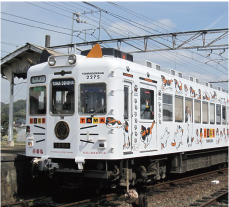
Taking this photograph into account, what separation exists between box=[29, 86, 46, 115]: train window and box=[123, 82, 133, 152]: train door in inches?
77.6

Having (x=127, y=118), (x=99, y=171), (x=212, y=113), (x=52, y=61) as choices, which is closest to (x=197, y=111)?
(x=212, y=113)

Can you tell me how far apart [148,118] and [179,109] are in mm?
2136

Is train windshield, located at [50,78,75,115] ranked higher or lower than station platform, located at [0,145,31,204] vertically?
higher

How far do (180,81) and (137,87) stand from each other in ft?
9.66

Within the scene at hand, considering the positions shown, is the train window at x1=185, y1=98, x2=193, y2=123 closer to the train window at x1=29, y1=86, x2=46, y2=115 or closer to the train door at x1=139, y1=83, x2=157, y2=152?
the train door at x1=139, y1=83, x2=157, y2=152

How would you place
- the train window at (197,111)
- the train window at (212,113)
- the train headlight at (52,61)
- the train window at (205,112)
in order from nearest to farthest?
1. the train headlight at (52,61)
2. the train window at (197,111)
3. the train window at (205,112)
4. the train window at (212,113)

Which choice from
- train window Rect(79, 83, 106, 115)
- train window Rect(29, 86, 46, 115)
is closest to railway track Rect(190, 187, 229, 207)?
train window Rect(79, 83, 106, 115)

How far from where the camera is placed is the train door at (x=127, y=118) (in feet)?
Answer: 25.2

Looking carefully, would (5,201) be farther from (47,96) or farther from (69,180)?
(47,96)

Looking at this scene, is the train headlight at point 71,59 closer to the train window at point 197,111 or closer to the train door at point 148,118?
the train door at point 148,118

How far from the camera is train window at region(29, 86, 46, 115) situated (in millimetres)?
8180

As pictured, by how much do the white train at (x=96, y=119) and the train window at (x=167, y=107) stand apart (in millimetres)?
176

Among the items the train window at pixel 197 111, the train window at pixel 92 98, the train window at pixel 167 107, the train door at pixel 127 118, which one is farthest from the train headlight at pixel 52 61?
the train window at pixel 197 111

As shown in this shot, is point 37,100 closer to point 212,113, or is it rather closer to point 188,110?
point 188,110
